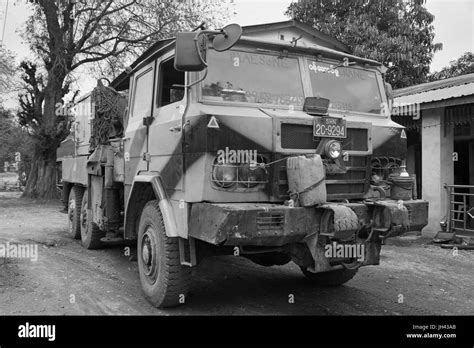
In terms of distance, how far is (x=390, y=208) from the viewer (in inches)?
162

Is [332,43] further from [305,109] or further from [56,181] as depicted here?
[56,181]

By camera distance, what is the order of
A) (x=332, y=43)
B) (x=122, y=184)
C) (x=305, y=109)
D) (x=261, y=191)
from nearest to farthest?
(x=261, y=191), (x=305, y=109), (x=332, y=43), (x=122, y=184)

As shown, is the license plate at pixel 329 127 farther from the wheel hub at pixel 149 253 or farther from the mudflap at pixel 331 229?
the wheel hub at pixel 149 253

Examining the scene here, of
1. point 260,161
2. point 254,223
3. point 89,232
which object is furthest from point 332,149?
point 89,232

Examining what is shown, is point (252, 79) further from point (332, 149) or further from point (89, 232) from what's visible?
point (89, 232)

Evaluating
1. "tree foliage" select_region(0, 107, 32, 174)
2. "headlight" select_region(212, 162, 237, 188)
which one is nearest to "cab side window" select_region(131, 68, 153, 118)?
"headlight" select_region(212, 162, 237, 188)

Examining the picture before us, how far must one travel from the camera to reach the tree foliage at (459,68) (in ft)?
61.4

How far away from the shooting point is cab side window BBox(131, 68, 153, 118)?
5.21m

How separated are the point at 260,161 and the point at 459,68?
59.2ft

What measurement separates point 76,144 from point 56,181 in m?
11.4

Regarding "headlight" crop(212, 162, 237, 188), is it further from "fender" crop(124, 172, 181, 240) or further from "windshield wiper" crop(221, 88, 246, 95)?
"windshield wiper" crop(221, 88, 246, 95)

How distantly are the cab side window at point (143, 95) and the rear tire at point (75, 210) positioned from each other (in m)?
3.32

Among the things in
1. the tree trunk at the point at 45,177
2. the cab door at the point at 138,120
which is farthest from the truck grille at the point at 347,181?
the tree trunk at the point at 45,177
